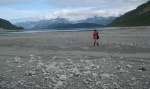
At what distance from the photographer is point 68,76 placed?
13.2 meters

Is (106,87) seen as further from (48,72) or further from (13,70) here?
(13,70)

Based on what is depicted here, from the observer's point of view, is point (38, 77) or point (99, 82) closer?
point (99, 82)

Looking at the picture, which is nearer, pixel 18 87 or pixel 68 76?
pixel 18 87

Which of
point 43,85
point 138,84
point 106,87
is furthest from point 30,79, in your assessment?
point 138,84

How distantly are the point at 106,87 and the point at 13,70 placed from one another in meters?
6.95

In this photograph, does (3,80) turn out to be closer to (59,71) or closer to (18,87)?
(18,87)

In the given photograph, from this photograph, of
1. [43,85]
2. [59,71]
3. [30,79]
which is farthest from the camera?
[59,71]

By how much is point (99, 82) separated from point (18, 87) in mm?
3960

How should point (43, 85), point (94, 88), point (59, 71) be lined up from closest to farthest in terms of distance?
1. point (94, 88)
2. point (43, 85)
3. point (59, 71)

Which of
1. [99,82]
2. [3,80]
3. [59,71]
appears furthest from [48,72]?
[99,82]

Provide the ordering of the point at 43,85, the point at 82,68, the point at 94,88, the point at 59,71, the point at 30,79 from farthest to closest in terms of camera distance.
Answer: the point at 82,68 < the point at 59,71 < the point at 30,79 < the point at 43,85 < the point at 94,88

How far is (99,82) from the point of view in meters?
11.9

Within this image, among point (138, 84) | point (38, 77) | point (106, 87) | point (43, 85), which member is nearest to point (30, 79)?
point (38, 77)

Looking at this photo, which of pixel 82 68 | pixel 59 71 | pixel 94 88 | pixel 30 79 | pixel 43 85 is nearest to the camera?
pixel 94 88
